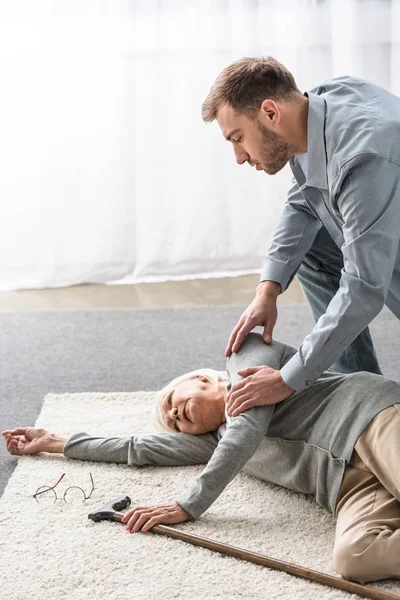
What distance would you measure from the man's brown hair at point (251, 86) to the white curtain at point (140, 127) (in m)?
1.97

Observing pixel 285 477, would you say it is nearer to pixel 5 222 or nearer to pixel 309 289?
pixel 309 289

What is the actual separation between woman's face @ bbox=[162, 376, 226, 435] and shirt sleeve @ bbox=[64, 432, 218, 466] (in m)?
0.03

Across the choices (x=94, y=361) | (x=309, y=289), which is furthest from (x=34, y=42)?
(x=309, y=289)

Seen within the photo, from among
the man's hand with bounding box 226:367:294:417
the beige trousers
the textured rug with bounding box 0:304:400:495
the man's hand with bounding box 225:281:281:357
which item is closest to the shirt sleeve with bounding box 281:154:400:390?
the man's hand with bounding box 226:367:294:417

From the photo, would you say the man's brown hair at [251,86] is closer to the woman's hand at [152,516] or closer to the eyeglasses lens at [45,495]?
the woman's hand at [152,516]

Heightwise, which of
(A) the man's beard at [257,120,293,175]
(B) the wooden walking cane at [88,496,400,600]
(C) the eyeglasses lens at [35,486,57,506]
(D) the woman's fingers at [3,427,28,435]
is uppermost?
(A) the man's beard at [257,120,293,175]

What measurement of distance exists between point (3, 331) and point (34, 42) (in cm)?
129

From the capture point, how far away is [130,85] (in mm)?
4016

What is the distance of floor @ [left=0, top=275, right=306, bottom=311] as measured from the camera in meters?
3.83

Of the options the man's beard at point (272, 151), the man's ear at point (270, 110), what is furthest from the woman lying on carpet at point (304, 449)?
the man's ear at point (270, 110)

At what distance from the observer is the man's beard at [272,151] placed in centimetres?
213

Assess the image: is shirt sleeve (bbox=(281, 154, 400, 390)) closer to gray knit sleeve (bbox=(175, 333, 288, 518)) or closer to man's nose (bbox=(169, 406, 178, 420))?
gray knit sleeve (bbox=(175, 333, 288, 518))

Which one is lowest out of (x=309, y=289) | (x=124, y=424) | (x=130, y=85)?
(x=124, y=424)

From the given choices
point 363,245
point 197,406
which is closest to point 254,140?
point 363,245
